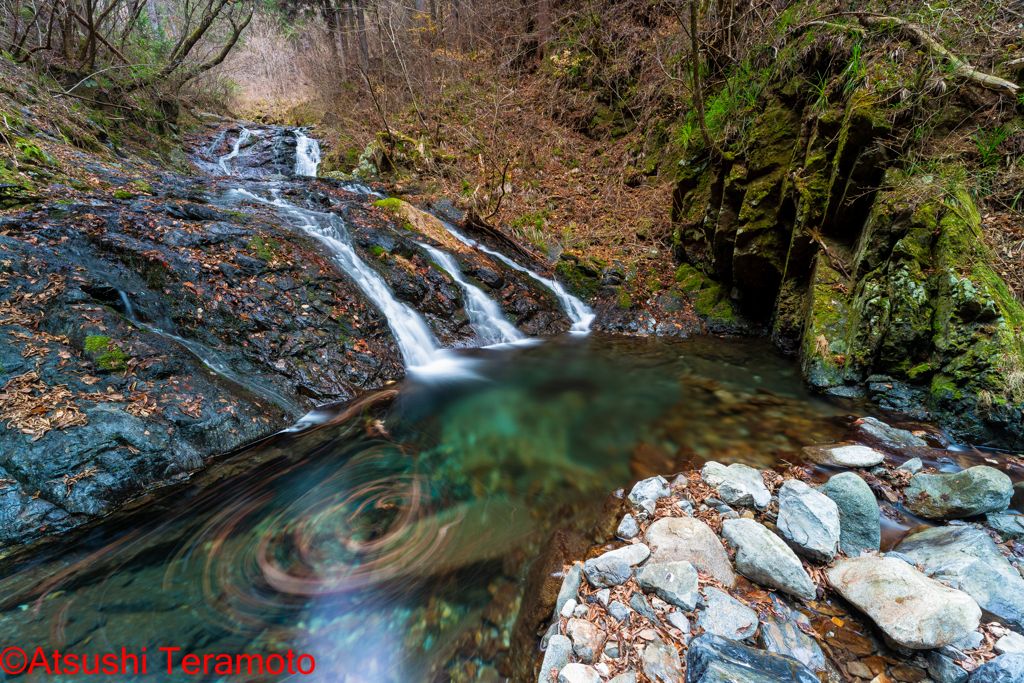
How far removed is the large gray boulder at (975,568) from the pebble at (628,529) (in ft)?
4.76

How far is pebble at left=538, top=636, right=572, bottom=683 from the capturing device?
1.79 m

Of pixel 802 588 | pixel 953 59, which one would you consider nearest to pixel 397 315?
pixel 802 588

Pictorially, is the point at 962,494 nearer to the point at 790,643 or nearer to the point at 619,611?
the point at 790,643

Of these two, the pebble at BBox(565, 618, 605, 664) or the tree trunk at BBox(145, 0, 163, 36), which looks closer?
the pebble at BBox(565, 618, 605, 664)

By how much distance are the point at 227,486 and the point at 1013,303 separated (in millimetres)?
6943

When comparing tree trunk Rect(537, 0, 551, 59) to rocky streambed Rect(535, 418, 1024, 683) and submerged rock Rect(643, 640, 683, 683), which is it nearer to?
rocky streambed Rect(535, 418, 1024, 683)

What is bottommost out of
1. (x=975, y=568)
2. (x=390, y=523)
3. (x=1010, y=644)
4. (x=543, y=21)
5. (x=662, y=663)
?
(x=390, y=523)

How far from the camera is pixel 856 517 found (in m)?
2.36

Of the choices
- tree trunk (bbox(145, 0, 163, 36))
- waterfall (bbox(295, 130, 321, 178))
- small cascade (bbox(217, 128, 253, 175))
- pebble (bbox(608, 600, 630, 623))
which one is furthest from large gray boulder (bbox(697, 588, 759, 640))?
tree trunk (bbox(145, 0, 163, 36))

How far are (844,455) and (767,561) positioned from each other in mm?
1771

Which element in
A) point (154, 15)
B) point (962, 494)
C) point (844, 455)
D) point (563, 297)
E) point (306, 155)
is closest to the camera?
point (962, 494)

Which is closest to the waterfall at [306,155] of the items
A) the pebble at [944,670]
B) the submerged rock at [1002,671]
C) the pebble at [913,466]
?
the pebble at [913,466]

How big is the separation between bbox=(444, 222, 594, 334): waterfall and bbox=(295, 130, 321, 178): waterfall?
7613 mm

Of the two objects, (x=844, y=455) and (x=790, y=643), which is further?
(x=844, y=455)
